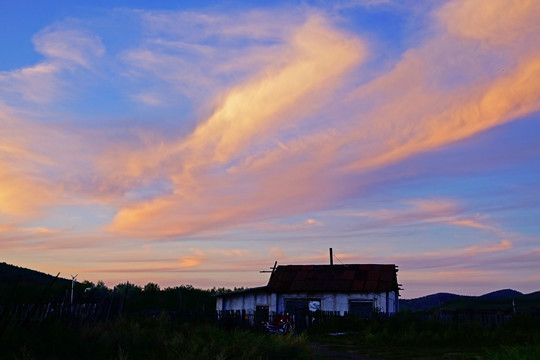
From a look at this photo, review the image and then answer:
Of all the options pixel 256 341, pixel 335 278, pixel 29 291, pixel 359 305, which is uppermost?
pixel 335 278

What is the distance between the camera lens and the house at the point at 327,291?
3591 centimetres

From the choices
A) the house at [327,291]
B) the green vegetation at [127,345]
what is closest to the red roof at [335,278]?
the house at [327,291]

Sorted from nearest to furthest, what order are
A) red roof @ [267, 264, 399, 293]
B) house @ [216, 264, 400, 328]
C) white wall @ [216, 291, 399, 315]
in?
white wall @ [216, 291, 399, 315] → house @ [216, 264, 400, 328] → red roof @ [267, 264, 399, 293]

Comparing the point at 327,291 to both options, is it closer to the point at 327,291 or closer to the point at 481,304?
the point at 327,291

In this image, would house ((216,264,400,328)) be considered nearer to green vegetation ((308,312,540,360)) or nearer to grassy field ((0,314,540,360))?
grassy field ((0,314,540,360))

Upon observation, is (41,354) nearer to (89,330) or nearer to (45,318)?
(89,330)

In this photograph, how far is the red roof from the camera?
36156mm

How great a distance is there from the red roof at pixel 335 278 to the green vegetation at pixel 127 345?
21.3 metres

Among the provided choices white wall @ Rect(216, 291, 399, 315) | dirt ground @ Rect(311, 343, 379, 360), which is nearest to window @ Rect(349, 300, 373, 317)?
white wall @ Rect(216, 291, 399, 315)

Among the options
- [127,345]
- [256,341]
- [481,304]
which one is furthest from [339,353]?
[481,304]

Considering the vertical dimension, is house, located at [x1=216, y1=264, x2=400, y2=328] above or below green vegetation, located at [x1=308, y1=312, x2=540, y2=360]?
above

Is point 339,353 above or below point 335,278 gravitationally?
below

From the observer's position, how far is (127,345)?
1318 centimetres

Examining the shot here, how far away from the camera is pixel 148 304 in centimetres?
4416
